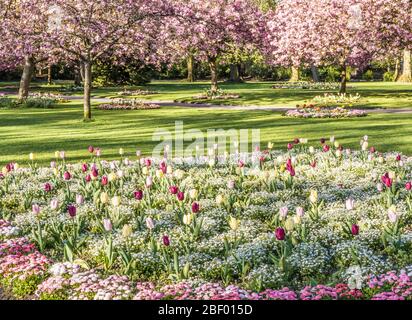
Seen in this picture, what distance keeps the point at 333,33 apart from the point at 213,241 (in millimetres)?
32075

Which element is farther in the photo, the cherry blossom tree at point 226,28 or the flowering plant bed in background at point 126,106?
the cherry blossom tree at point 226,28

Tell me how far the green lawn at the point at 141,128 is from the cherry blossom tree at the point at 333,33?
34.6ft

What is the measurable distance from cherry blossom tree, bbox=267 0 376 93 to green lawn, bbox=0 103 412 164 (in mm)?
Result: 10561

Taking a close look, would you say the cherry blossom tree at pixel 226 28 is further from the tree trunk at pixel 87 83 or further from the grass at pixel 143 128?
the tree trunk at pixel 87 83

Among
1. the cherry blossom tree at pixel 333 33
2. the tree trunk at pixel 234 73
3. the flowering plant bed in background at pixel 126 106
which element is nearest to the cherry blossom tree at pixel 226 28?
the cherry blossom tree at pixel 333 33

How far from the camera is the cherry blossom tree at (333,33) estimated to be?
36031 mm

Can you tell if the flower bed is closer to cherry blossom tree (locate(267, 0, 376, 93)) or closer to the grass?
the grass

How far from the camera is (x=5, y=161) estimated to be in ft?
50.5

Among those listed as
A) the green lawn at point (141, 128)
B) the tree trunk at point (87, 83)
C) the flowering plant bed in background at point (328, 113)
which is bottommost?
the green lawn at point (141, 128)

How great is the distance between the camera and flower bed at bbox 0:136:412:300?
635 centimetres

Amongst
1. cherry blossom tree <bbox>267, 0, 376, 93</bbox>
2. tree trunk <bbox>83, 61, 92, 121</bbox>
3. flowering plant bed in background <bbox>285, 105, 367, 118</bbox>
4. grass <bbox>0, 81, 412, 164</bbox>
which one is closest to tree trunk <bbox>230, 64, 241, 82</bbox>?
cherry blossom tree <bbox>267, 0, 376, 93</bbox>
